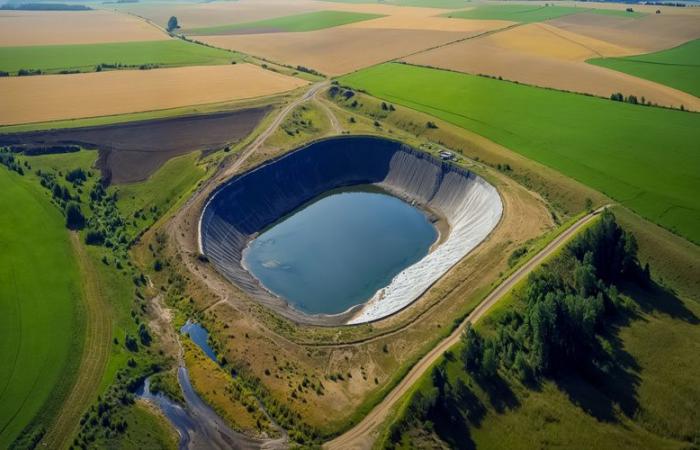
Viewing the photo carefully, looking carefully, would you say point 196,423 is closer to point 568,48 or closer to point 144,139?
point 144,139

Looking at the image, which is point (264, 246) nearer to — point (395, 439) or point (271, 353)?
point (271, 353)

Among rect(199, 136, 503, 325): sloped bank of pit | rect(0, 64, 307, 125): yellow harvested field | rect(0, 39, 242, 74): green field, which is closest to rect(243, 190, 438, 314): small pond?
rect(199, 136, 503, 325): sloped bank of pit

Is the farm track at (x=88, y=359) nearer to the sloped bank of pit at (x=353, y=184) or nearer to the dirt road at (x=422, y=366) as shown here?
the sloped bank of pit at (x=353, y=184)

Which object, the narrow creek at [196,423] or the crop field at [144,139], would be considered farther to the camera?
the crop field at [144,139]

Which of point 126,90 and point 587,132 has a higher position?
point 126,90

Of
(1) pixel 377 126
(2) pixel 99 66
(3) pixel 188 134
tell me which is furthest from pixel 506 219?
(2) pixel 99 66

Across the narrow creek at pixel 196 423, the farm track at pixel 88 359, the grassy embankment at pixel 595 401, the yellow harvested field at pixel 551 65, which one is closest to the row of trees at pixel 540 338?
the grassy embankment at pixel 595 401

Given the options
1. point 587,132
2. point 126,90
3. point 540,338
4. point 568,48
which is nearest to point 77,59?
point 126,90
